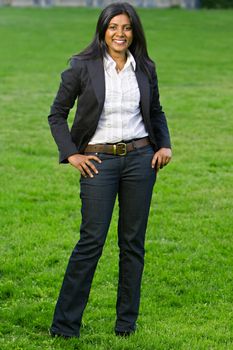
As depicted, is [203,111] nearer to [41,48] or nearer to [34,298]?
[34,298]

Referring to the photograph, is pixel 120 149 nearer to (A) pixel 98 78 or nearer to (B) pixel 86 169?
(B) pixel 86 169

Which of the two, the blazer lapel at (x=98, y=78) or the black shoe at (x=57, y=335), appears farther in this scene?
the black shoe at (x=57, y=335)

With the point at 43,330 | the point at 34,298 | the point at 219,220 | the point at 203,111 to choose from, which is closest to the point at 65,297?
the point at 43,330

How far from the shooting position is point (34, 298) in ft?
23.9

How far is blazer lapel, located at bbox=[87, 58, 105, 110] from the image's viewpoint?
5.85 metres

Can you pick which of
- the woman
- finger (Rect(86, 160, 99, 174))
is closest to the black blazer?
the woman

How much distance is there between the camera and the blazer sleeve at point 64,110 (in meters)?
5.89

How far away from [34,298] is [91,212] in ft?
5.01

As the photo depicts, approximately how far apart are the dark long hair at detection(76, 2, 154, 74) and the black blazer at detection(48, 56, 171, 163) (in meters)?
0.05

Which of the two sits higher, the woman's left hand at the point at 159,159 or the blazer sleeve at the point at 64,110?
the blazer sleeve at the point at 64,110

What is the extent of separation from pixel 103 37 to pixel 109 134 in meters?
0.58

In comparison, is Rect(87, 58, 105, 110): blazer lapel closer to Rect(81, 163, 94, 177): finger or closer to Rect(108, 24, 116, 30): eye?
Rect(108, 24, 116, 30): eye

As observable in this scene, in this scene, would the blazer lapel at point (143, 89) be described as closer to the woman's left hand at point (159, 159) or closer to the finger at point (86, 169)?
the woman's left hand at point (159, 159)

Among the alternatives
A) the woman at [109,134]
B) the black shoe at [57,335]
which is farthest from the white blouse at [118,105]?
the black shoe at [57,335]
